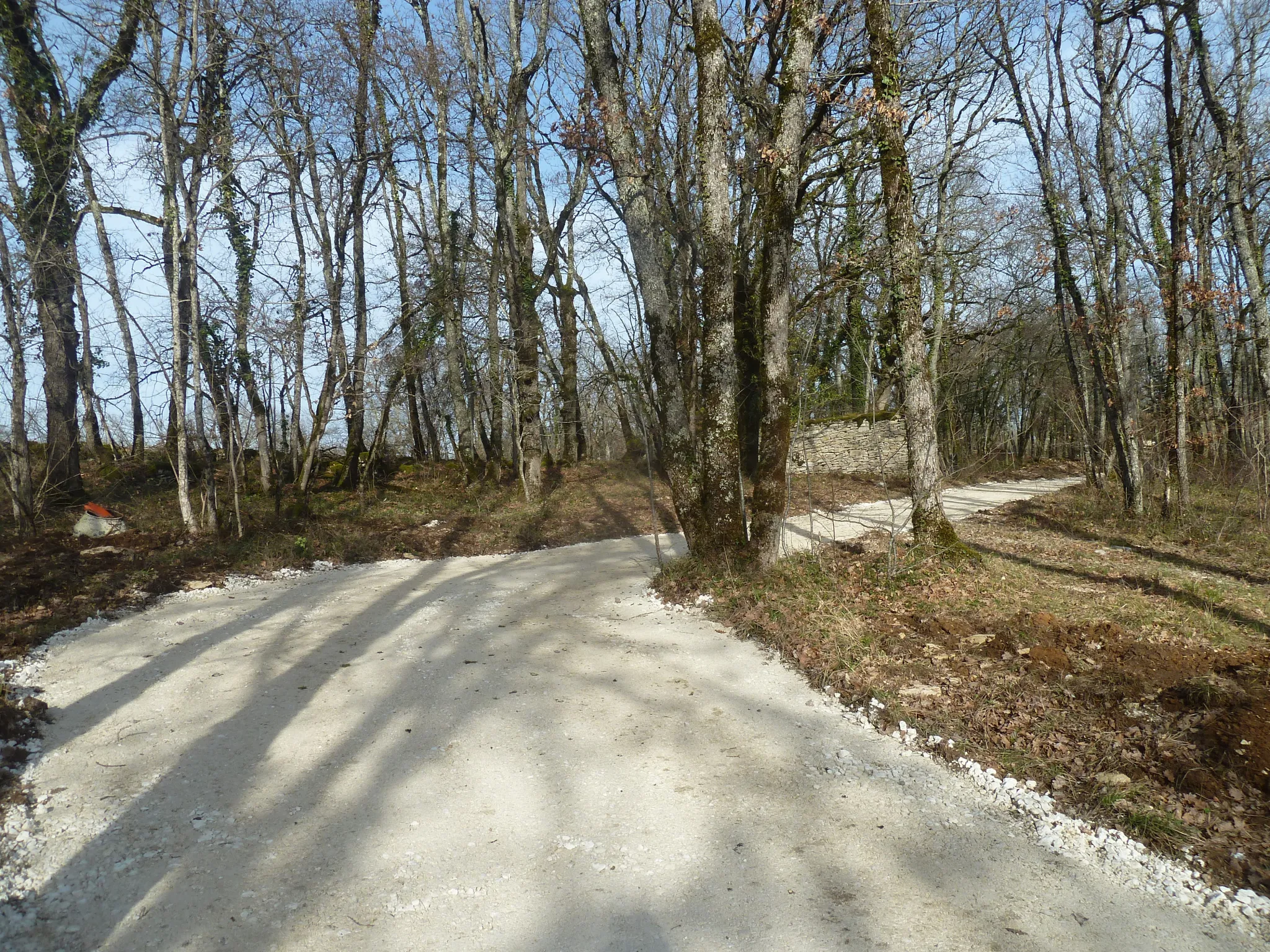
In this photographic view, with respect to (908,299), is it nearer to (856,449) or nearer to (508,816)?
(508,816)

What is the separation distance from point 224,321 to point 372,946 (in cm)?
1264

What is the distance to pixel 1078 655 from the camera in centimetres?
550

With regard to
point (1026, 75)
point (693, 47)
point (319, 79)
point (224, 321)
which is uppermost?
point (319, 79)

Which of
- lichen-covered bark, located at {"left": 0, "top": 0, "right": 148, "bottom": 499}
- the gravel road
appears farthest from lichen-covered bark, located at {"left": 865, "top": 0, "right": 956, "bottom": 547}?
lichen-covered bark, located at {"left": 0, "top": 0, "right": 148, "bottom": 499}

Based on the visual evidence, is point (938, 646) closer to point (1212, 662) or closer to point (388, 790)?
point (1212, 662)

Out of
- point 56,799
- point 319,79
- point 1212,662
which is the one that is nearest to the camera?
point 56,799

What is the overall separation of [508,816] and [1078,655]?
4.51 meters

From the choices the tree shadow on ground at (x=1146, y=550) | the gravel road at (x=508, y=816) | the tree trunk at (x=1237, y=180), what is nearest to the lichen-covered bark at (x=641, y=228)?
the gravel road at (x=508, y=816)

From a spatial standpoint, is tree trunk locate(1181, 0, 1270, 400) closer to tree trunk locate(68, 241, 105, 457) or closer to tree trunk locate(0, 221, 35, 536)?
tree trunk locate(0, 221, 35, 536)

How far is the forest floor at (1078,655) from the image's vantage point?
3.81m

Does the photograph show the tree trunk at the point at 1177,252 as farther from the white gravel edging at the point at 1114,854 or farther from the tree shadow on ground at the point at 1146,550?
the white gravel edging at the point at 1114,854

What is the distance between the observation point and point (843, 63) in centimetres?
1323

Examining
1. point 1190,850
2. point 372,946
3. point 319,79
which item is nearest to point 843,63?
point 319,79

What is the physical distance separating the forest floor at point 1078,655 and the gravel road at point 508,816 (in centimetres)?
46
